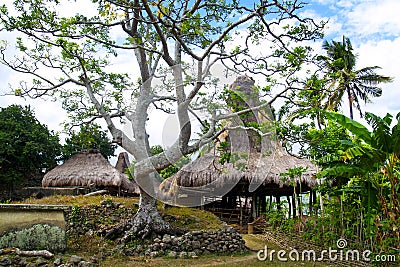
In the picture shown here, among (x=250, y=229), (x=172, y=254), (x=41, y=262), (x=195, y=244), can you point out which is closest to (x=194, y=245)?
(x=195, y=244)

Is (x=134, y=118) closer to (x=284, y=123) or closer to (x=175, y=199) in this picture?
(x=175, y=199)

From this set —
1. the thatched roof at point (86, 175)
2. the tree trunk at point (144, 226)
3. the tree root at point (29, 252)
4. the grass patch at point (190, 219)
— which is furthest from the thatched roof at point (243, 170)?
the tree root at point (29, 252)

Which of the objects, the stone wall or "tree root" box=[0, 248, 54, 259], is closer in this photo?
"tree root" box=[0, 248, 54, 259]

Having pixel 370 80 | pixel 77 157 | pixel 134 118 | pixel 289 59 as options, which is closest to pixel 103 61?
pixel 134 118

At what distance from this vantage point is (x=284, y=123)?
7715 millimetres

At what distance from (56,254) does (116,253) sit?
1187 mm

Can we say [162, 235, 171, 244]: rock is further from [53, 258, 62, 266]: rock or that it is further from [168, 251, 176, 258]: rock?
[53, 258, 62, 266]: rock

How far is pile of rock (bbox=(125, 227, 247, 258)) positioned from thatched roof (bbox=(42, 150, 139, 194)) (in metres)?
6.88

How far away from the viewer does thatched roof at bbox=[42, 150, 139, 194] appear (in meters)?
14.3

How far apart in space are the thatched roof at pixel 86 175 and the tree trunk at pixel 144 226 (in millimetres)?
6186

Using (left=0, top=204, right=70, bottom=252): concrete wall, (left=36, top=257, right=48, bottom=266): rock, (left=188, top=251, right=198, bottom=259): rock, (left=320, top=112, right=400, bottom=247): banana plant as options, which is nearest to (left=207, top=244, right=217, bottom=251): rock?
(left=188, top=251, right=198, bottom=259): rock

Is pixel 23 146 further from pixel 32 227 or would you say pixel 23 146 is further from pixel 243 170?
pixel 243 170

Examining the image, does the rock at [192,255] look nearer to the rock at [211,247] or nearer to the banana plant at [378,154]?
the rock at [211,247]

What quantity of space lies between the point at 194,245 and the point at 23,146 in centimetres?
1135
